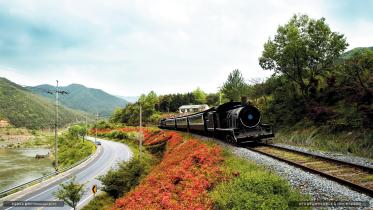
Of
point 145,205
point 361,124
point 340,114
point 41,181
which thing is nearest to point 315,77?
point 340,114

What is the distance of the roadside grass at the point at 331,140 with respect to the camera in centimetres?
1409

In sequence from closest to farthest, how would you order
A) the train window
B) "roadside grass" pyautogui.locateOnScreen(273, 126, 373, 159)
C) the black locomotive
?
"roadside grass" pyautogui.locateOnScreen(273, 126, 373, 159)
the black locomotive
the train window

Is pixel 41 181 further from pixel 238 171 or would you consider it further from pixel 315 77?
pixel 315 77

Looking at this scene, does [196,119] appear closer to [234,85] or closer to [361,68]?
[361,68]

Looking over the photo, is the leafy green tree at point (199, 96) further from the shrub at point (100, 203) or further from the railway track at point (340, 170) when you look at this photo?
the railway track at point (340, 170)

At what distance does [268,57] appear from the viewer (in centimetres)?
2622

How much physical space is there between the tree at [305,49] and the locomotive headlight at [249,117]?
26.3ft

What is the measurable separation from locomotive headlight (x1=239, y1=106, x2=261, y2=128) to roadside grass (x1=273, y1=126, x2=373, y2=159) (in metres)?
3.61

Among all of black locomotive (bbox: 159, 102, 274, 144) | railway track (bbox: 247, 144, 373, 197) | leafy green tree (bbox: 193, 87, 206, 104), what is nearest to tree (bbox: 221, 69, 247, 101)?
black locomotive (bbox: 159, 102, 274, 144)

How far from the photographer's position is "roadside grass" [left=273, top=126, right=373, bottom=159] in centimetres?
1409

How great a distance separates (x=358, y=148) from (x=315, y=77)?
1312 cm

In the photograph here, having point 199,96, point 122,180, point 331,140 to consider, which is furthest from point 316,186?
point 199,96

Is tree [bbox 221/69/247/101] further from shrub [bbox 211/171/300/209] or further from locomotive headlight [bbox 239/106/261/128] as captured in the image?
shrub [bbox 211/171/300/209]

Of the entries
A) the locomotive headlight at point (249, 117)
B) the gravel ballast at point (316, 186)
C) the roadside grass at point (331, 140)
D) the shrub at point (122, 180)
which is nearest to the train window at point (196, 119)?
the shrub at point (122, 180)
